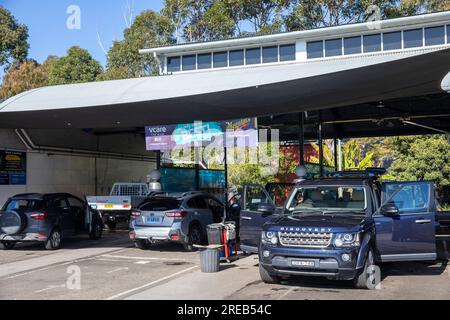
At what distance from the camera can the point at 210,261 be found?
10102 millimetres

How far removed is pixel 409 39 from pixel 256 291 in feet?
65.6

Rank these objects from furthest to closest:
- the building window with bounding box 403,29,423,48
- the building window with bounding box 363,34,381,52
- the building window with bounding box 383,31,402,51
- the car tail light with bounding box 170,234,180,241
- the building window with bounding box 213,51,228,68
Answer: the building window with bounding box 213,51,228,68 → the building window with bounding box 363,34,381,52 → the building window with bounding box 383,31,402,51 → the building window with bounding box 403,29,423,48 → the car tail light with bounding box 170,234,180,241

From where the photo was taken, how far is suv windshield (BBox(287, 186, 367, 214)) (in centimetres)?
881

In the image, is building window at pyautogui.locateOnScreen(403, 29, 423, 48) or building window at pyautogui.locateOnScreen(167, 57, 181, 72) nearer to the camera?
building window at pyautogui.locateOnScreen(403, 29, 423, 48)

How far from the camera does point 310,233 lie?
25.6 feet

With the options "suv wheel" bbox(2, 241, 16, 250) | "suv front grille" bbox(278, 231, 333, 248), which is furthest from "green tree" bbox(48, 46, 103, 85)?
"suv front grille" bbox(278, 231, 333, 248)

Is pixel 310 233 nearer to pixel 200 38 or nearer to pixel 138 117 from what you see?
pixel 138 117

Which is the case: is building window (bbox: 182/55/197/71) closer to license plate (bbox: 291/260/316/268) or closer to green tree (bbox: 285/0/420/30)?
green tree (bbox: 285/0/420/30)

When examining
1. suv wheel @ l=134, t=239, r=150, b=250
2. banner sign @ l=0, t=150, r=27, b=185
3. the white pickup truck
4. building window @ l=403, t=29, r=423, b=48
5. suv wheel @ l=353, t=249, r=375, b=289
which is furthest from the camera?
building window @ l=403, t=29, r=423, b=48

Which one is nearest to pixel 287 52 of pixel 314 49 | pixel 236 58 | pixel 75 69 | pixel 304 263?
pixel 314 49

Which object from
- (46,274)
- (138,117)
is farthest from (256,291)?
(138,117)

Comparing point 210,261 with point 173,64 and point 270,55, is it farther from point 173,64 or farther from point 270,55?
point 173,64

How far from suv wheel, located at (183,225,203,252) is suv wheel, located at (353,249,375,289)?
563cm
